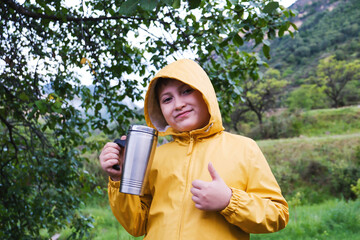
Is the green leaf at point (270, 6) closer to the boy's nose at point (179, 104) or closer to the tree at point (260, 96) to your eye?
the boy's nose at point (179, 104)

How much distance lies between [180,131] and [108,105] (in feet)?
5.41

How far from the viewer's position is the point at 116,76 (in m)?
3.12

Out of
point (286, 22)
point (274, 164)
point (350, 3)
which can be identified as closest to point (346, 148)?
point (274, 164)

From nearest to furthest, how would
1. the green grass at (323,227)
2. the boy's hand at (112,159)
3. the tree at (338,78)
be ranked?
1. the boy's hand at (112,159)
2. the green grass at (323,227)
3. the tree at (338,78)

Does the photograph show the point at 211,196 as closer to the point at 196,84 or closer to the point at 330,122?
the point at 196,84

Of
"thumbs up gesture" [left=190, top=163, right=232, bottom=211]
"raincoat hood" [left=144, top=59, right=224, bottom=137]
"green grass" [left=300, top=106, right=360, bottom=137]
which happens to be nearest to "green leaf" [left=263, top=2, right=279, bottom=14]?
"raincoat hood" [left=144, top=59, right=224, bottom=137]

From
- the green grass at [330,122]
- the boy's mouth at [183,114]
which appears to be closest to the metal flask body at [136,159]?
the boy's mouth at [183,114]

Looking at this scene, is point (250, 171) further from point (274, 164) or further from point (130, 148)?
point (274, 164)

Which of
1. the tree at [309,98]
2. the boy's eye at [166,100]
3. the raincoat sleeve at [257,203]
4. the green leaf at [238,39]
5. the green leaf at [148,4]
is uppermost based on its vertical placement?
the green leaf at [148,4]

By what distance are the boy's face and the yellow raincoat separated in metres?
0.05

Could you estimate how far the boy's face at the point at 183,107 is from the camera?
4.82 ft

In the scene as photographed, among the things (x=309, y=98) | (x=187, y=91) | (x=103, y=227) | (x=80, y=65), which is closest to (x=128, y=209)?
(x=187, y=91)

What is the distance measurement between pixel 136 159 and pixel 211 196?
0.34 metres

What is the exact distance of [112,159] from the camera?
131 centimetres
